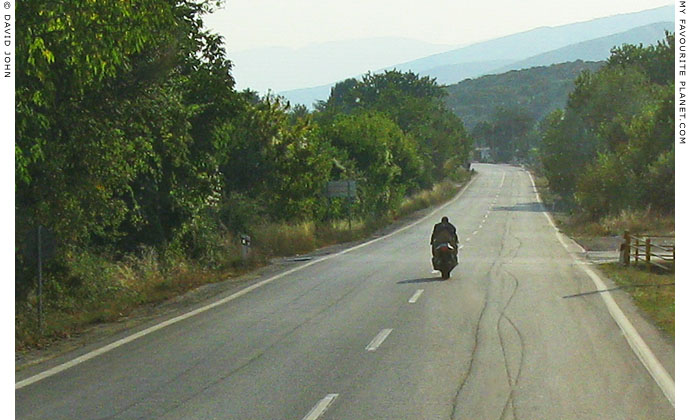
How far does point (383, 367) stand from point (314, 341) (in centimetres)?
246

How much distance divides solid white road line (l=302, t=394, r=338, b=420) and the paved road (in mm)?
29

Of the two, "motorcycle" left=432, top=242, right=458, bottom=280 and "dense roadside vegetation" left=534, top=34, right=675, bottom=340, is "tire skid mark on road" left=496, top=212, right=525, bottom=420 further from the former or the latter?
"dense roadside vegetation" left=534, top=34, right=675, bottom=340

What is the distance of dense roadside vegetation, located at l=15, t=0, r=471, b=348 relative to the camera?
12906 mm

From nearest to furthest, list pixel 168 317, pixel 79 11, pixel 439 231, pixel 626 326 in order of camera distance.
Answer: pixel 79 11, pixel 626 326, pixel 168 317, pixel 439 231

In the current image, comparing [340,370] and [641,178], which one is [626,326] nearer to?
[340,370]

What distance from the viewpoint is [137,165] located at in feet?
66.2

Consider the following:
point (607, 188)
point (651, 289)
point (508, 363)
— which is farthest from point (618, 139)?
point (508, 363)

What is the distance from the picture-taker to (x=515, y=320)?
16.9 meters

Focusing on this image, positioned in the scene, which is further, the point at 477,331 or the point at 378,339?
the point at 477,331

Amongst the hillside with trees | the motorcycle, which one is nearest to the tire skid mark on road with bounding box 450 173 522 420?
the motorcycle

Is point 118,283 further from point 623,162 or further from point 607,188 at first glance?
point 623,162

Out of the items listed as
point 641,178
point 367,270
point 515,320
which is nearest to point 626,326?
point 515,320

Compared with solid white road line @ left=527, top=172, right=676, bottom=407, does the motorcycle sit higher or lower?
higher

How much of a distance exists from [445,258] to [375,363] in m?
12.3
